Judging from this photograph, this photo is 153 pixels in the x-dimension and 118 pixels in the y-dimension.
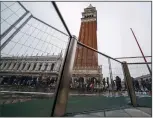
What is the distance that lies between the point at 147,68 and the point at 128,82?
0.75 meters

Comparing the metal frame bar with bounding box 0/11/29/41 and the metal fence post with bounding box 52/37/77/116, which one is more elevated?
the metal frame bar with bounding box 0/11/29/41

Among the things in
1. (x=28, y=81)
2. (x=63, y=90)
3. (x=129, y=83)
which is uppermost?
(x=129, y=83)

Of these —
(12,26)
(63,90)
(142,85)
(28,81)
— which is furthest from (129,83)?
(12,26)

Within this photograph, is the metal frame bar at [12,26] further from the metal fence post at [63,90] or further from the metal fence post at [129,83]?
the metal fence post at [129,83]

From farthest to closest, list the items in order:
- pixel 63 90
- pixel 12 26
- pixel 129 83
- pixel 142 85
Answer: pixel 142 85 < pixel 129 83 < pixel 12 26 < pixel 63 90

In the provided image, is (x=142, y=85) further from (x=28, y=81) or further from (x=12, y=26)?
(x=12, y=26)

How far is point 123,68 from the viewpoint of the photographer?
2342 millimetres

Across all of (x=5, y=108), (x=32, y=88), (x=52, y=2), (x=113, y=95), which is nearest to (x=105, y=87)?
(x=113, y=95)

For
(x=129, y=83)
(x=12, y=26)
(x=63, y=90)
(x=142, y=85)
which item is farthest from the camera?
(x=142, y=85)

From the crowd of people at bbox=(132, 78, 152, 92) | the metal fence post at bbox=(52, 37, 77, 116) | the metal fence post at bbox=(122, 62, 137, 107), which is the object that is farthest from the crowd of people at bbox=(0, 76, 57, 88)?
the crowd of people at bbox=(132, 78, 152, 92)

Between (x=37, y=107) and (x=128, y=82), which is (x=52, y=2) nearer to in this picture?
(x=37, y=107)

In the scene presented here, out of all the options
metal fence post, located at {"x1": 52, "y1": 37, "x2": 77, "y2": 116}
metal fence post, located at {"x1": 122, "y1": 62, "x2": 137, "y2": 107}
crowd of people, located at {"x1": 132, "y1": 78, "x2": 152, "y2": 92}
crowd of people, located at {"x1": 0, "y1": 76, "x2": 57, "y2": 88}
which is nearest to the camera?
metal fence post, located at {"x1": 52, "y1": 37, "x2": 77, "y2": 116}

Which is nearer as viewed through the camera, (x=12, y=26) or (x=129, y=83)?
(x=12, y=26)

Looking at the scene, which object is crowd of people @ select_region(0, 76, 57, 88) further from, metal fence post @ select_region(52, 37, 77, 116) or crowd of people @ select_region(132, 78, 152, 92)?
crowd of people @ select_region(132, 78, 152, 92)
